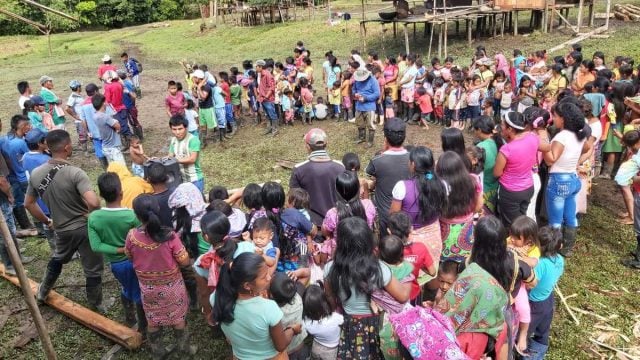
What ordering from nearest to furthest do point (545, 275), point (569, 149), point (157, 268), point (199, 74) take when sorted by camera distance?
point (545, 275) → point (157, 268) → point (569, 149) → point (199, 74)

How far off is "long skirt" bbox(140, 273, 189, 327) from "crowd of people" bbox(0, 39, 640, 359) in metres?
0.01

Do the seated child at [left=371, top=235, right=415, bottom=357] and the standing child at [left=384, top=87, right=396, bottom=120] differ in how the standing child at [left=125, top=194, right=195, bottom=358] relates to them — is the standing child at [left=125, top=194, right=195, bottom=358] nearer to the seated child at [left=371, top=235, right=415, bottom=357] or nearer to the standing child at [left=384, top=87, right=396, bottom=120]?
the seated child at [left=371, top=235, right=415, bottom=357]

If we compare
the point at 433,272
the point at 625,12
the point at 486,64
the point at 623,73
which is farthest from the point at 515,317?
the point at 625,12

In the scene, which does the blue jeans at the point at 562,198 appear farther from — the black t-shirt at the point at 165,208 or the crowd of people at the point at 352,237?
the black t-shirt at the point at 165,208

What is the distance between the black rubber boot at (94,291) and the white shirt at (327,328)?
107 inches

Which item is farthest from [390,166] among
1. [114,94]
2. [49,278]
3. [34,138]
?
[114,94]

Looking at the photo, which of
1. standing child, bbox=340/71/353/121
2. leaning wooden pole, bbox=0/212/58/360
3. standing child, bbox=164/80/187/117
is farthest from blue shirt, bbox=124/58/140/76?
leaning wooden pole, bbox=0/212/58/360

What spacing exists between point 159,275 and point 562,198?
434cm

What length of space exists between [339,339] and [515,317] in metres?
1.31

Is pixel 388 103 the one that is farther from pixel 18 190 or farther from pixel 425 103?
pixel 18 190

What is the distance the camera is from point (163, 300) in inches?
160

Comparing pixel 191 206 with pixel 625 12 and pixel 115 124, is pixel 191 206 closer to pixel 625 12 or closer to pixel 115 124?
pixel 115 124

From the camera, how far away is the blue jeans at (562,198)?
17.2ft

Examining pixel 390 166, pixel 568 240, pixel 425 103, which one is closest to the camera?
pixel 390 166
